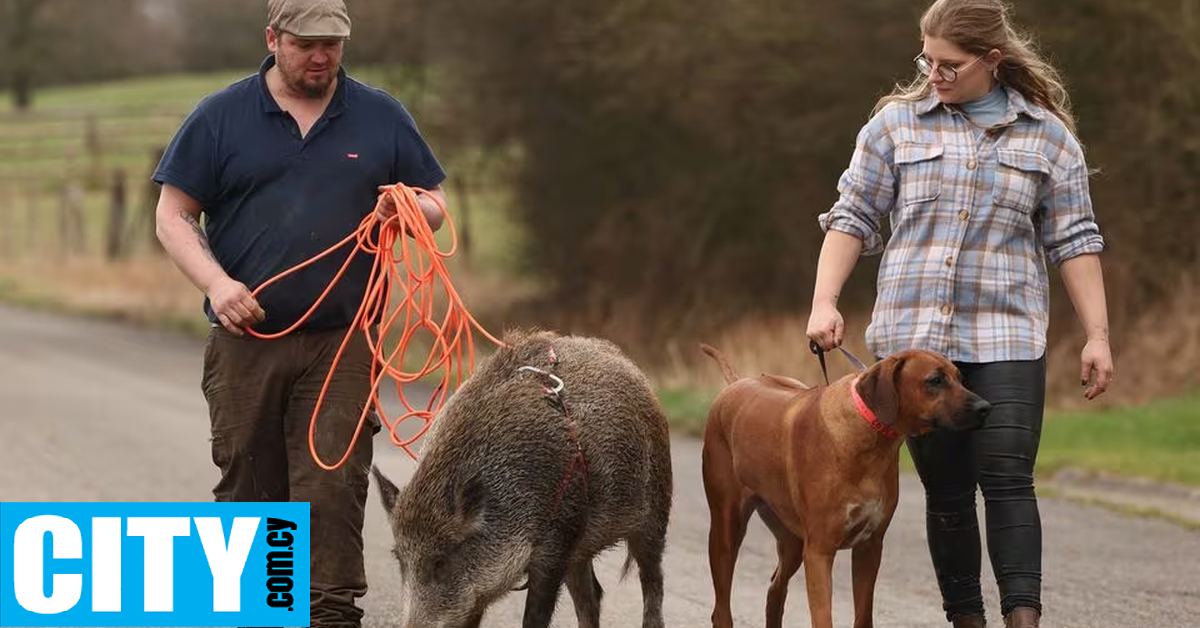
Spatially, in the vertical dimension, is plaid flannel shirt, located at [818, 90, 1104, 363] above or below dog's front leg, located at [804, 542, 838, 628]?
above

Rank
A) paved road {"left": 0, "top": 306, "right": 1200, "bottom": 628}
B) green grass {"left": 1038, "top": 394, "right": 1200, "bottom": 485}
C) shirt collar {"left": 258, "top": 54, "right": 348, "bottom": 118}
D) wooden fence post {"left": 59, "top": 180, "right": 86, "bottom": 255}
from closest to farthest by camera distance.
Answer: shirt collar {"left": 258, "top": 54, "right": 348, "bottom": 118}, paved road {"left": 0, "top": 306, "right": 1200, "bottom": 628}, green grass {"left": 1038, "top": 394, "right": 1200, "bottom": 485}, wooden fence post {"left": 59, "top": 180, "right": 86, "bottom": 255}

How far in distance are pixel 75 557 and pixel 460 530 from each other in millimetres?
3066

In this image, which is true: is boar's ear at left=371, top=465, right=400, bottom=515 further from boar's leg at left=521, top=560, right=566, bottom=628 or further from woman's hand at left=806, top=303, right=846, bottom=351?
woman's hand at left=806, top=303, right=846, bottom=351

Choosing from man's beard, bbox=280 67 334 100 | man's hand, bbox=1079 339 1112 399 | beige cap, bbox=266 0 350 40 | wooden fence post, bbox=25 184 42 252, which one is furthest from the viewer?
wooden fence post, bbox=25 184 42 252

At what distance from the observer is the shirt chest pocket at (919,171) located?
693 centimetres

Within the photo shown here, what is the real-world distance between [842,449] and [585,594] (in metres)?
1.42

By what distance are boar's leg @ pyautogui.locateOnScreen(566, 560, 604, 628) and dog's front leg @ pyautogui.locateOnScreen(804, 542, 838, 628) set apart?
3.65ft

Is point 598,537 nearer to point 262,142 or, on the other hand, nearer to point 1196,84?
point 262,142

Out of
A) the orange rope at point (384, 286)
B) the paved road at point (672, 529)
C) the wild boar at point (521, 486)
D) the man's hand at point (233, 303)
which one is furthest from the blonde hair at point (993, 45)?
the paved road at point (672, 529)

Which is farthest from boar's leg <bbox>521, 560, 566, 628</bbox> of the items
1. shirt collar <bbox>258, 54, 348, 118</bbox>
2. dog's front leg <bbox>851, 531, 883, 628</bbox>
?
shirt collar <bbox>258, 54, 348, 118</bbox>

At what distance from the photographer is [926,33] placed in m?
6.86

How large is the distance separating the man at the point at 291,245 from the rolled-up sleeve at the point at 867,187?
152 centimetres

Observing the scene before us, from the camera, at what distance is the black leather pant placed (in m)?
6.96

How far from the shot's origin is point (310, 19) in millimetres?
7180
